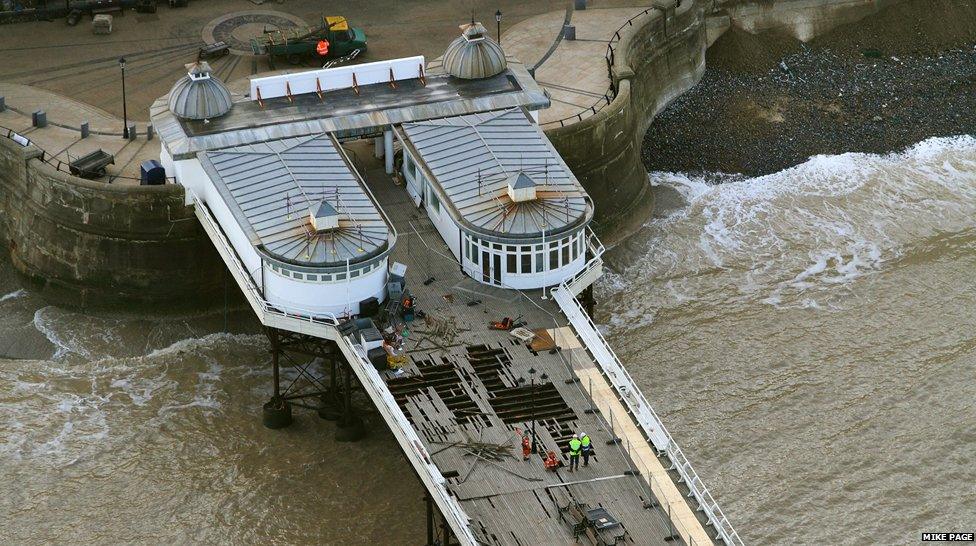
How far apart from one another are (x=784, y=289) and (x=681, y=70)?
66.4ft

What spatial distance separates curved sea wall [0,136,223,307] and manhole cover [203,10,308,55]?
16263 mm

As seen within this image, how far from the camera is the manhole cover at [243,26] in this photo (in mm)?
103688

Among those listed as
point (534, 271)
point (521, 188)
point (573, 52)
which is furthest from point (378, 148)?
point (573, 52)

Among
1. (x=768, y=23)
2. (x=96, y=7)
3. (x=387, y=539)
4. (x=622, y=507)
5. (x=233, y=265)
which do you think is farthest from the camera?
(x=768, y=23)

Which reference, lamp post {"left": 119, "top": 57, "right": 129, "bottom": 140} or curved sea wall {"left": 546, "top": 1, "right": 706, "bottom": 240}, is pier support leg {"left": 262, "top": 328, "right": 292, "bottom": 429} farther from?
curved sea wall {"left": 546, "top": 1, "right": 706, "bottom": 240}

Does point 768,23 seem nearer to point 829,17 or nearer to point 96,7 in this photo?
point 829,17

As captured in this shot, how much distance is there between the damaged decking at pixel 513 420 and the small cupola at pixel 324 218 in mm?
5059

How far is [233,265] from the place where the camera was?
269 feet

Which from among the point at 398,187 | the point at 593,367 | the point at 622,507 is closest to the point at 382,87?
the point at 398,187

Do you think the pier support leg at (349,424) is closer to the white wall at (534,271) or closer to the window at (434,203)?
the white wall at (534,271)

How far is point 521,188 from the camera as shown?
80.2m

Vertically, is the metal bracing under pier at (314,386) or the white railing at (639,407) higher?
the white railing at (639,407)

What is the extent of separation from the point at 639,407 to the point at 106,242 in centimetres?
2789

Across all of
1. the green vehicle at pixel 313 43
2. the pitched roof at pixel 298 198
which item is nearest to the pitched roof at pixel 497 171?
the pitched roof at pixel 298 198
